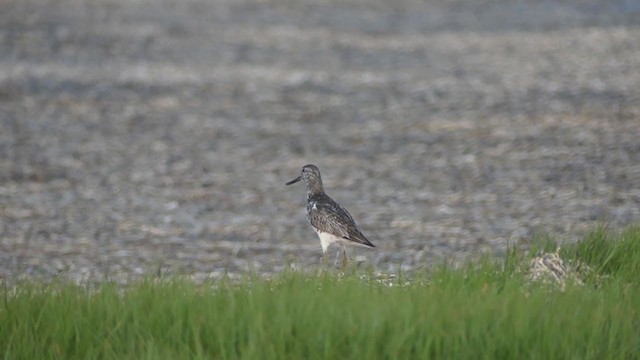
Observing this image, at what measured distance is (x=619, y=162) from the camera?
19.3 m

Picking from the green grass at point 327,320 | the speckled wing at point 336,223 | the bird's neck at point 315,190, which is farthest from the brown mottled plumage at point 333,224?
the green grass at point 327,320

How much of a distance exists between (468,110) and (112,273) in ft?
39.4

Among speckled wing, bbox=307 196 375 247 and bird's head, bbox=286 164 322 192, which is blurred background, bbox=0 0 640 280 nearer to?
speckled wing, bbox=307 196 375 247

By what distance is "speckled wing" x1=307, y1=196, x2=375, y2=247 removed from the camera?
467 inches

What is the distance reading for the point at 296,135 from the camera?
72.7ft

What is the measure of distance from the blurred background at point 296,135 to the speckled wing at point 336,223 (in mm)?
245

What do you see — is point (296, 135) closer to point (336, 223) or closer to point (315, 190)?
point (315, 190)

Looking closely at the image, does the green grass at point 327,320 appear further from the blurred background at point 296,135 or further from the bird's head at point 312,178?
the bird's head at point 312,178

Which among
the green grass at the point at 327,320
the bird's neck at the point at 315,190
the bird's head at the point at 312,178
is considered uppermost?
the bird's head at the point at 312,178

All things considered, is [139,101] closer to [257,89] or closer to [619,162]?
[257,89]

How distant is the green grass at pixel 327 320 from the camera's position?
28.9 feet

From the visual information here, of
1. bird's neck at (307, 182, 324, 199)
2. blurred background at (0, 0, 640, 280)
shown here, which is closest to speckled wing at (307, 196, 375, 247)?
blurred background at (0, 0, 640, 280)

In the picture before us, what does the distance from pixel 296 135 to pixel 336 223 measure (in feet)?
33.9

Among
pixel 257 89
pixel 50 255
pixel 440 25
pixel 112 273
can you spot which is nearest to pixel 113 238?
pixel 50 255
